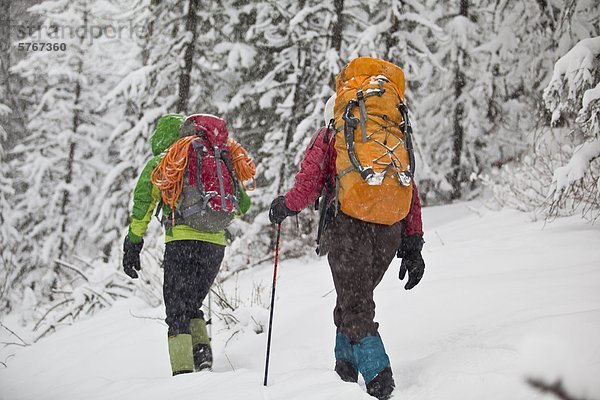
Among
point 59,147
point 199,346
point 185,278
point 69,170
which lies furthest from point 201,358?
point 59,147

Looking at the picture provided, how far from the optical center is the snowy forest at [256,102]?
854cm

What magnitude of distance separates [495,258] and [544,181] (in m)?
2.87

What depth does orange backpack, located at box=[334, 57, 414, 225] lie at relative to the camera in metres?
3.36

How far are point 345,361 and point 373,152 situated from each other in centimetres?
150

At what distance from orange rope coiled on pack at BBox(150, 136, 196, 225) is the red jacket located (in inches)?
41.7

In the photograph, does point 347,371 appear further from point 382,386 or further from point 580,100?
point 580,100

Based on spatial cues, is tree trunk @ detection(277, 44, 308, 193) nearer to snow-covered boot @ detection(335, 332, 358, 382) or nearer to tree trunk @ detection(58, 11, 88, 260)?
tree trunk @ detection(58, 11, 88, 260)

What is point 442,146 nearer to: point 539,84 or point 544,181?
point 539,84

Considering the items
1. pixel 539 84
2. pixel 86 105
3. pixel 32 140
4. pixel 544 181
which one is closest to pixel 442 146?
pixel 539 84

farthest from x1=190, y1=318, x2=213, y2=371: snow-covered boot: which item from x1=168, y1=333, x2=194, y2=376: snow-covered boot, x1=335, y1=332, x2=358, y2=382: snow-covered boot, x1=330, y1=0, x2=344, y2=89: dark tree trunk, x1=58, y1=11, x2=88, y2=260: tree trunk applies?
x1=58, y1=11, x2=88, y2=260: tree trunk

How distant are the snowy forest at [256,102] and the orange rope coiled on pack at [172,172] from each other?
3.52 meters

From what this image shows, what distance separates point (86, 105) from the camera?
19500 millimetres
